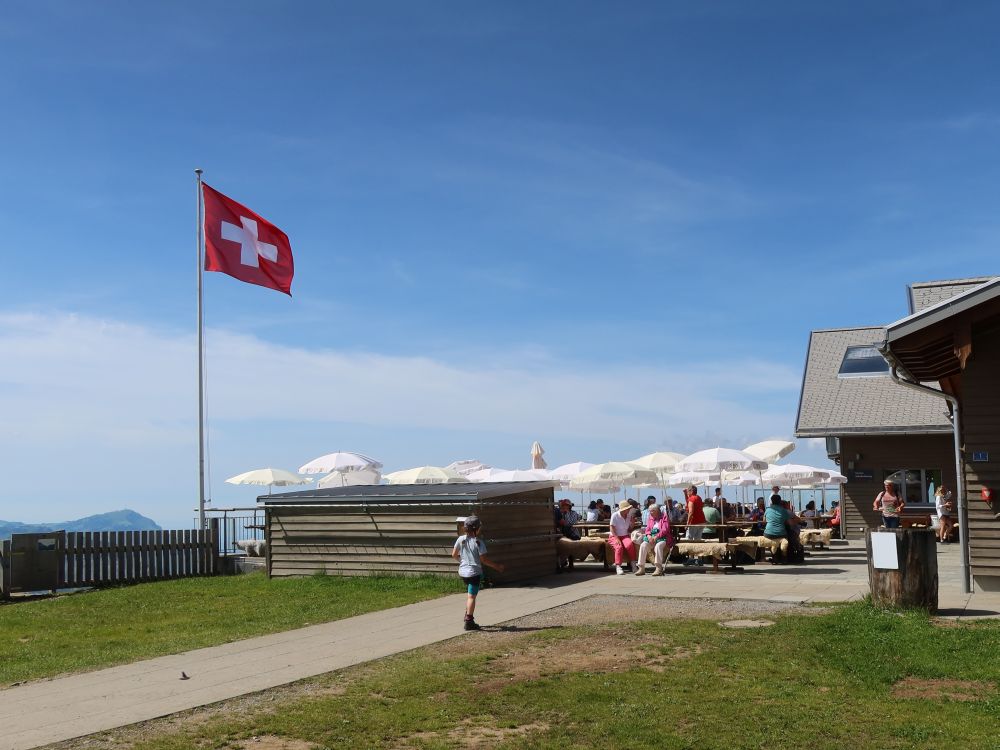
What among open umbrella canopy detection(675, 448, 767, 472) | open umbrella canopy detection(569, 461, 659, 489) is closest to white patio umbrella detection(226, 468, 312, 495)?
open umbrella canopy detection(569, 461, 659, 489)

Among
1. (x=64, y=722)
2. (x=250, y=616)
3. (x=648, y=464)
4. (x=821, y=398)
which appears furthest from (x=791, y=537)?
Result: (x=64, y=722)

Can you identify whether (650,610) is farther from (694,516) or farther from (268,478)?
(268,478)

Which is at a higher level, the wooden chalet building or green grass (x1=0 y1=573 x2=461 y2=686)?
the wooden chalet building

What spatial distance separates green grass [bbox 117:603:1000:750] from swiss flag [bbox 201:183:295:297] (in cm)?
1627

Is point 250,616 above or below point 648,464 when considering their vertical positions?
below

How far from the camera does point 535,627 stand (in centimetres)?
1188

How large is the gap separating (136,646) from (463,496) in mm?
5990

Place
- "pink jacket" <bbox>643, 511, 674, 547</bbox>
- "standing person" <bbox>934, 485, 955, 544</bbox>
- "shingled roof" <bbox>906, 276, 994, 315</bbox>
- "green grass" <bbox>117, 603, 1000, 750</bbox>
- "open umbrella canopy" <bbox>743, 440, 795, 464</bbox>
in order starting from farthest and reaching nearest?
"open umbrella canopy" <bbox>743, 440, 795, 464</bbox>, "standing person" <bbox>934, 485, 955, 544</bbox>, "shingled roof" <bbox>906, 276, 994, 315</bbox>, "pink jacket" <bbox>643, 511, 674, 547</bbox>, "green grass" <bbox>117, 603, 1000, 750</bbox>

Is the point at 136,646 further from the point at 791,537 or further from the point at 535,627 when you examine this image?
the point at 791,537

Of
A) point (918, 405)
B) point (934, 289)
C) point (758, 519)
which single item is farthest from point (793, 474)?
point (934, 289)

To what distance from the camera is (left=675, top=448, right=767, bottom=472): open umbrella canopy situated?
2458 cm

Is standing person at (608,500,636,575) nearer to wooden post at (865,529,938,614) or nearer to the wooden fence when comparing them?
wooden post at (865,529,938,614)

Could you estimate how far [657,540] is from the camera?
18.5 meters

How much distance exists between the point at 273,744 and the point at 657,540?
12.5 meters
